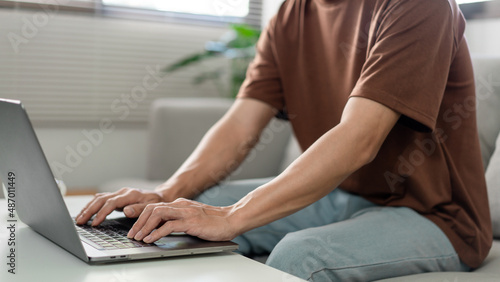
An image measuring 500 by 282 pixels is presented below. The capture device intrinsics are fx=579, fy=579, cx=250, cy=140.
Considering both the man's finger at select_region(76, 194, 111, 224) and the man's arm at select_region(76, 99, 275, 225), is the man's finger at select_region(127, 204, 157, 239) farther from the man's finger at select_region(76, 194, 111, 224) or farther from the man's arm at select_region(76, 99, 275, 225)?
the man's arm at select_region(76, 99, 275, 225)

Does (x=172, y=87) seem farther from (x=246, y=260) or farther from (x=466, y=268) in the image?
(x=246, y=260)

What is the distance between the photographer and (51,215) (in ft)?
2.15

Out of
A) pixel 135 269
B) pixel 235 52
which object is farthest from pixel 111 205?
pixel 235 52

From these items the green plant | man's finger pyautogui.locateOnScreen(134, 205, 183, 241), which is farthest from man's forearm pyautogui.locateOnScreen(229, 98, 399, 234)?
the green plant

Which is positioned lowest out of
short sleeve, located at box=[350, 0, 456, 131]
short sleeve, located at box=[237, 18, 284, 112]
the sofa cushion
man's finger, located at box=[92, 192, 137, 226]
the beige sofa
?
the beige sofa

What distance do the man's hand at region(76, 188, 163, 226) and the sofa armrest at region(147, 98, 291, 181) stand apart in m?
1.20

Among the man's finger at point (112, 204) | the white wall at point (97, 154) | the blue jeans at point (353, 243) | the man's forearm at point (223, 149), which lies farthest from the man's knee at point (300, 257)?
the white wall at point (97, 154)

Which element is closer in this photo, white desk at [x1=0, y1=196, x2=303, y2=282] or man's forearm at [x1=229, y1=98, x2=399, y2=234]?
white desk at [x1=0, y1=196, x2=303, y2=282]

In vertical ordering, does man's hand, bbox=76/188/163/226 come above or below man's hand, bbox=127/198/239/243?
below

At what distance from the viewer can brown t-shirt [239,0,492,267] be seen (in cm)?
92

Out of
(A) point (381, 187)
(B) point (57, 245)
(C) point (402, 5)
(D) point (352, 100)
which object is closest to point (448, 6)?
(C) point (402, 5)

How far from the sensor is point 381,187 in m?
1.05

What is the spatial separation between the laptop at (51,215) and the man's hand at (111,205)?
0.04 meters

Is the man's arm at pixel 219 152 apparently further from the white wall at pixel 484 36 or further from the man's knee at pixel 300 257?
the white wall at pixel 484 36
